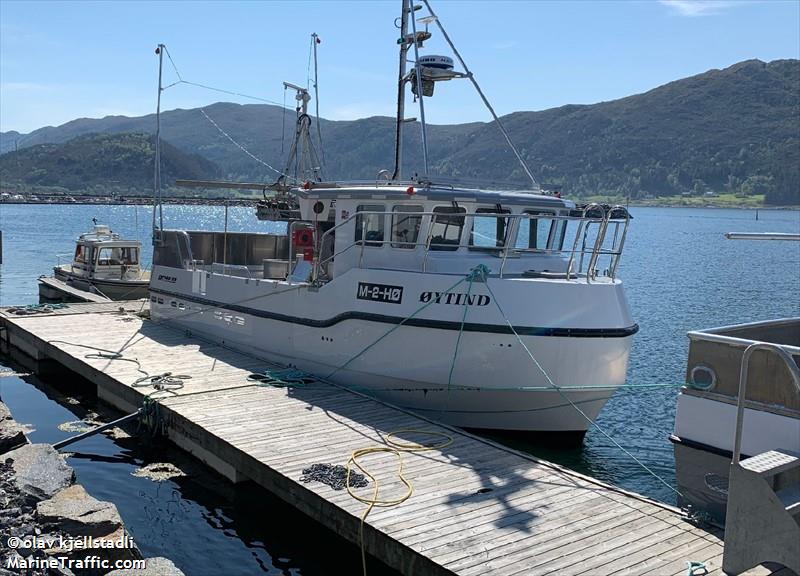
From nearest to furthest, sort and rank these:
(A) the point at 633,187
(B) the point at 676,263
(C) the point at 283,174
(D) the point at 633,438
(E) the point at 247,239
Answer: (D) the point at 633,438 → (C) the point at 283,174 → (E) the point at 247,239 → (B) the point at 676,263 → (A) the point at 633,187

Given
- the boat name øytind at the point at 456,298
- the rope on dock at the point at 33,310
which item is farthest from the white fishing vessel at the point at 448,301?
the rope on dock at the point at 33,310

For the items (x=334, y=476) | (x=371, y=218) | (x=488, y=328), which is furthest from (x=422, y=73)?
(x=334, y=476)

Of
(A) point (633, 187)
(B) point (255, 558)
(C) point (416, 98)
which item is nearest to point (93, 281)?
(C) point (416, 98)

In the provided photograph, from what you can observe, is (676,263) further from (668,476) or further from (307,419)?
(307,419)

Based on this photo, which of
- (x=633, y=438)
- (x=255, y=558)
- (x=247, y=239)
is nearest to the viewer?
(x=255, y=558)

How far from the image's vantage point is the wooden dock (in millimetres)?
6303

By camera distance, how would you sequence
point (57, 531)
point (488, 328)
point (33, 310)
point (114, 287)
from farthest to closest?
1. point (114, 287)
2. point (33, 310)
3. point (488, 328)
4. point (57, 531)

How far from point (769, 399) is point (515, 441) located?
512 cm

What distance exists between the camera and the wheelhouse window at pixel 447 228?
1145 centimetres

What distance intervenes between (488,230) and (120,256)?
18.8 m

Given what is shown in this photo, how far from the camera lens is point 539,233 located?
12.1 metres

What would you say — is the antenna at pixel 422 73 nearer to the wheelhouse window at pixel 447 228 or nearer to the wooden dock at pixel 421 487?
the wheelhouse window at pixel 447 228

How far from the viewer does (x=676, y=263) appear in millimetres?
49156

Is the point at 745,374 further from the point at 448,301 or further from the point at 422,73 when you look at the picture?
the point at 422,73
